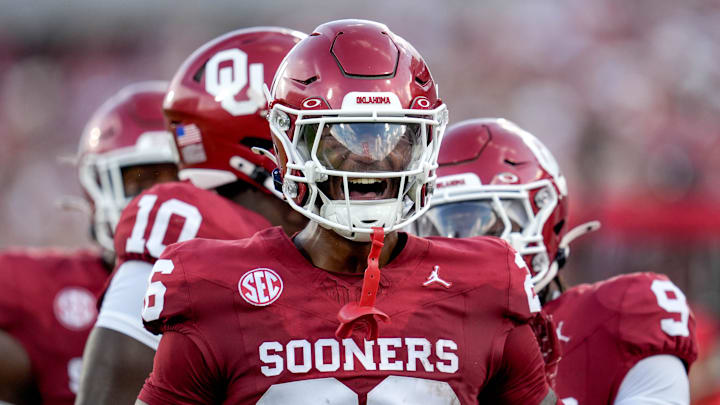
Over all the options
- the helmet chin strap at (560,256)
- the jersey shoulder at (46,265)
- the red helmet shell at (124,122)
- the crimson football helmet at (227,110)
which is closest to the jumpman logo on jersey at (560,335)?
the helmet chin strap at (560,256)

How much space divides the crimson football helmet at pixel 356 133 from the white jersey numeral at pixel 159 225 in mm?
518

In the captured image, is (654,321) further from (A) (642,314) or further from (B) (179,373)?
(B) (179,373)

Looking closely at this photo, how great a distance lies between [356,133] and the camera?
1.84 meters

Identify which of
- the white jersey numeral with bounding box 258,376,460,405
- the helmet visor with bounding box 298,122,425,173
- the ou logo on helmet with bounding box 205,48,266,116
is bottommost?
the white jersey numeral with bounding box 258,376,460,405

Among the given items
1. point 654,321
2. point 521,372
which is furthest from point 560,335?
point 521,372

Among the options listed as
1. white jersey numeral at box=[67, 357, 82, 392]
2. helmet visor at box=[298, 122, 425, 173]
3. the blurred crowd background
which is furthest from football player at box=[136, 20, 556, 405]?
the blurred crowd background

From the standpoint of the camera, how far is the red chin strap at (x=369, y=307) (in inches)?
68.6

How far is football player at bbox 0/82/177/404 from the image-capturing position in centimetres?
354

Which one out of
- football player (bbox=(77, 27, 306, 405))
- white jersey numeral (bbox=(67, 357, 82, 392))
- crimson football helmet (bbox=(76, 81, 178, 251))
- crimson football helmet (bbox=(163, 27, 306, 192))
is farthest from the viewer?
white jersey numeral (bbox=(67, 357, 82, 392))

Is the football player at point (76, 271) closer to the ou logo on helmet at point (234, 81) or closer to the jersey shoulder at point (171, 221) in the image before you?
the ou logo on helmet at point (234, 81)

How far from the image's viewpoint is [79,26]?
14102mm

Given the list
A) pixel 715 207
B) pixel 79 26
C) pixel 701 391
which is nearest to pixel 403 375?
pixel 701 391

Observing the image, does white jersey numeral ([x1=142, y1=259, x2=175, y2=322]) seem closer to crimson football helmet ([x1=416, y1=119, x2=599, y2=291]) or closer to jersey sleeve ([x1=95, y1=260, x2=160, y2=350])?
jersey sleeve ([x1=95, y1=260, x2=160, y2=350])

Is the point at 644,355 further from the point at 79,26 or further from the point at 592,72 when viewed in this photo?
the point at 79,26
